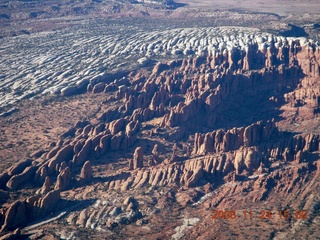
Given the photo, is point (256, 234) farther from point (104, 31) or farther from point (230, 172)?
point (104, 31)

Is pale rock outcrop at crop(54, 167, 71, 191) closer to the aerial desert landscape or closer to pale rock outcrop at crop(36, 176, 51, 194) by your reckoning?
the aerial desert landscape

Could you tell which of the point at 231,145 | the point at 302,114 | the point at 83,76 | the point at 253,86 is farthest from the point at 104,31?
the point at 231,145

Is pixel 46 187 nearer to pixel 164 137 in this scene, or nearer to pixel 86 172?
pixel 86 172
